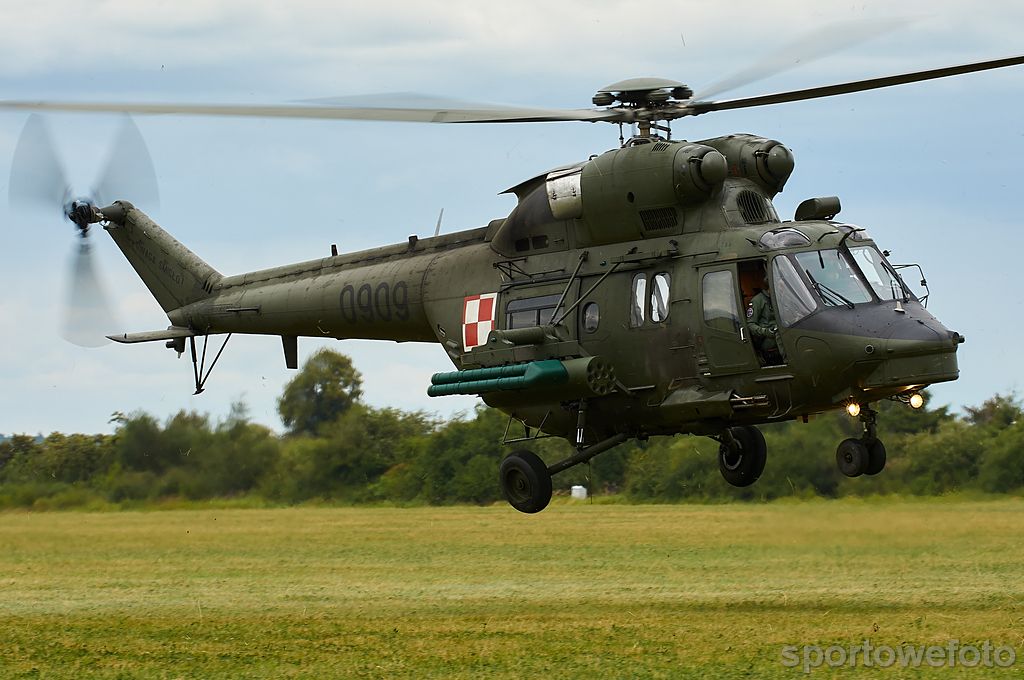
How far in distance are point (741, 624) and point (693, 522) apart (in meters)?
14.7

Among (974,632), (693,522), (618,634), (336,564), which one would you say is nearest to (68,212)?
(336,564)

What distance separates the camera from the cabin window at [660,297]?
16.8m

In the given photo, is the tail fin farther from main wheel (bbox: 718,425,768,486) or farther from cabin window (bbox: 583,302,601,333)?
main wheel (bbox: 718,425,768,486)

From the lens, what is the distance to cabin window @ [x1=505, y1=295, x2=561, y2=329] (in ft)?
58.0

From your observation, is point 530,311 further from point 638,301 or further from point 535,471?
point 535,471

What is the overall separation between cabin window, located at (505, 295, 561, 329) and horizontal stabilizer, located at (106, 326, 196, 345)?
18.4 ft

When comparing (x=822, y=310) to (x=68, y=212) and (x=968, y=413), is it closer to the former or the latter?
(x=68, y=212)

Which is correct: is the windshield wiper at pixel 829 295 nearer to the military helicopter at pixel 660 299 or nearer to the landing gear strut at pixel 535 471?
the military helicopter at pixel 660 299

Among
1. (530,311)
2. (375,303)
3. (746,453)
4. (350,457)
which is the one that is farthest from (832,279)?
(350,457)

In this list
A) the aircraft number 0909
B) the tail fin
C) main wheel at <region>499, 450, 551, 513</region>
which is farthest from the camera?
the tail fin

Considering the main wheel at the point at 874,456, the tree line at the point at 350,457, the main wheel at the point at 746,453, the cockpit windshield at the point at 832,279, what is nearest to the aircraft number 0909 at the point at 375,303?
the main wheel at the point at 746,453

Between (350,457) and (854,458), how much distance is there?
19.4 meters

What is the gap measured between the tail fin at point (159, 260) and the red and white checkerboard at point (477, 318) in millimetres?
4773

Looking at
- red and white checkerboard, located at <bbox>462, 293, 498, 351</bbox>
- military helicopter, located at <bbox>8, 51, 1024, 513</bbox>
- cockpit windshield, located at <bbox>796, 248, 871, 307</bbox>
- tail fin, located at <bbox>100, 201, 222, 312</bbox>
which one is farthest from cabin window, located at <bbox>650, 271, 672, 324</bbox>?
tail fin, located at <bbox>100, 201, 222, 312</bbox>
